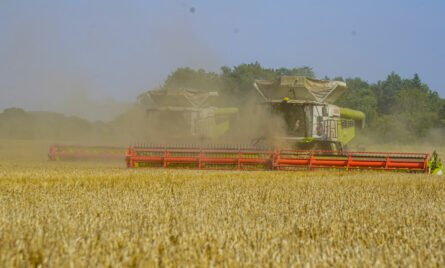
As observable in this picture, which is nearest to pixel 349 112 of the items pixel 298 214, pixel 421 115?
pixel 298 214

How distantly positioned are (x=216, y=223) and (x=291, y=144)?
1073 centimetres

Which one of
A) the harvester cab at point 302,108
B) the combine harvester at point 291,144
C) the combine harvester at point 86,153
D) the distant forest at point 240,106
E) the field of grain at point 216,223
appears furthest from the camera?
the distant forest at point 240,106

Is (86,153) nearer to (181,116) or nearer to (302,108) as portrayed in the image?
(181,116)

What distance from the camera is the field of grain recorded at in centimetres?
366

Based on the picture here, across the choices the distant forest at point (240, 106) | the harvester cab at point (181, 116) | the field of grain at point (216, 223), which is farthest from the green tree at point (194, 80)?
the field of grain at point (216, 223)

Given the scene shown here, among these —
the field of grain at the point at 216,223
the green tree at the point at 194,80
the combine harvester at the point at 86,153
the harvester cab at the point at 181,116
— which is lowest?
the field of grain at the point at 216,223

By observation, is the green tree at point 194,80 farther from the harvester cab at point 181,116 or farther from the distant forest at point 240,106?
the harvester cab at point 181,116

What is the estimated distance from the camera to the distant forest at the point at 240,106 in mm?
21109

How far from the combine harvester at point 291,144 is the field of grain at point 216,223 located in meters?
3.98

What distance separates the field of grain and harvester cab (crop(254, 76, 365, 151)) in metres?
5.91

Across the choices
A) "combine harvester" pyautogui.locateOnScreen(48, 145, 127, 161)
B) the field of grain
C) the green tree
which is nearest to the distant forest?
the green tree

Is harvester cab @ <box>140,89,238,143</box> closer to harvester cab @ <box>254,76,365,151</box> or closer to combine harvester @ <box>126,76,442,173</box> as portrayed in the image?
combine harvester @ <box>126,76,442,173</box>

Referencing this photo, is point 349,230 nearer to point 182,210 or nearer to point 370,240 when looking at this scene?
point 370,240

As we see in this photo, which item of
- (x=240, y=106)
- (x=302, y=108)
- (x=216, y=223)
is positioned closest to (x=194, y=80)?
(x=240, y=106)
